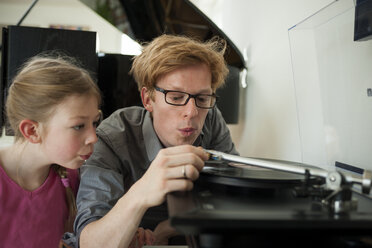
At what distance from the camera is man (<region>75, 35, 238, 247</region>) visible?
71 cm

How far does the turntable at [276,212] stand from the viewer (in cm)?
37

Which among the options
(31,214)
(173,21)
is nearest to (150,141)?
(31,214)

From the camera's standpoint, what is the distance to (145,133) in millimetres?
1089

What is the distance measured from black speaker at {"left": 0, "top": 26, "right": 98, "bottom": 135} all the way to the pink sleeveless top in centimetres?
56

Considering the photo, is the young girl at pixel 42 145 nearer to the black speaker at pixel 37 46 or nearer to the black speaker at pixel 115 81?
the black speaker at pixel 37 46

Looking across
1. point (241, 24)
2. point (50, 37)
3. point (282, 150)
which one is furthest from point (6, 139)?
point (241, 24)

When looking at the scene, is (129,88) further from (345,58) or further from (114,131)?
(345,58)

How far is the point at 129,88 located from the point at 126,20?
1.54 ft

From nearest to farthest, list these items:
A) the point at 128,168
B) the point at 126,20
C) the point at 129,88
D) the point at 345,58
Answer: the point at 345,58
the point at 128,168
the point at 129,88
the point at 126,20

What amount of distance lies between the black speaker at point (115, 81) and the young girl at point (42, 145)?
0.70 meters

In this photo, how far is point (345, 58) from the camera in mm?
800

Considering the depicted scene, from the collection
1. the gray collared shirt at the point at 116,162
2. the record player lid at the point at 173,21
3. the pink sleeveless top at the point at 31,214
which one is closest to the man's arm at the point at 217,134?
the gray collared shirt at the point at 116,162

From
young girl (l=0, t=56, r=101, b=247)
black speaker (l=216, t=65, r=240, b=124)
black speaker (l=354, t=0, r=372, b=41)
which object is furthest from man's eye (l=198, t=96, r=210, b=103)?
black speaker (l=216, t=65, r=240, b=124)

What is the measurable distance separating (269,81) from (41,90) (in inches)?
41.5
